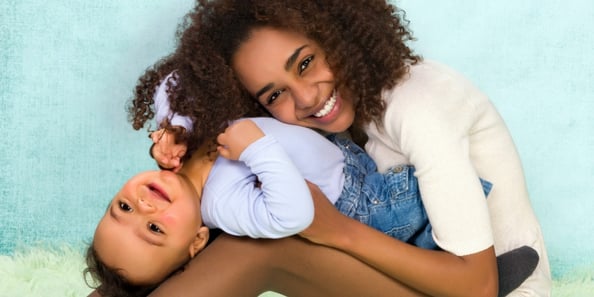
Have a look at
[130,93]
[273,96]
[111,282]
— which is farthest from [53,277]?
[273,96]

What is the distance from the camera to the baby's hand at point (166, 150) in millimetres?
2049

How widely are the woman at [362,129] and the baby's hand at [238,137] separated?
0.59 feet

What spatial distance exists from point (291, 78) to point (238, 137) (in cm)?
21

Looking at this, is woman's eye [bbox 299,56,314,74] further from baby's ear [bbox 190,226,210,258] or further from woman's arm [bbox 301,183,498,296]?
baby's ear [bbox 190,226,210,258]

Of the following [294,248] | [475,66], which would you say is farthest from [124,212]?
[475,66]

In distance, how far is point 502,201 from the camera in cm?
226

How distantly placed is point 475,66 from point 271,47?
142 cm

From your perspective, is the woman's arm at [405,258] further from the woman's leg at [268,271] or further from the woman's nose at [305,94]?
the woman's nose at [305,94]

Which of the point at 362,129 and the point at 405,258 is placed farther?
the point at 362,129

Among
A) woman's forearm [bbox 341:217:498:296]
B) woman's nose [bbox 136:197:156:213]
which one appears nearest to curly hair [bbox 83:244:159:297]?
woman's nose [bbox 136:197:156:213]

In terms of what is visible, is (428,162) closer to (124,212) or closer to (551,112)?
(124,212)

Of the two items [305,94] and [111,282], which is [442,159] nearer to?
[305,94]

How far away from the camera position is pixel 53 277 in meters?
3.23

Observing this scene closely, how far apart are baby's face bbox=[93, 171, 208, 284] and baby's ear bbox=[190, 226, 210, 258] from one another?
2 cm
